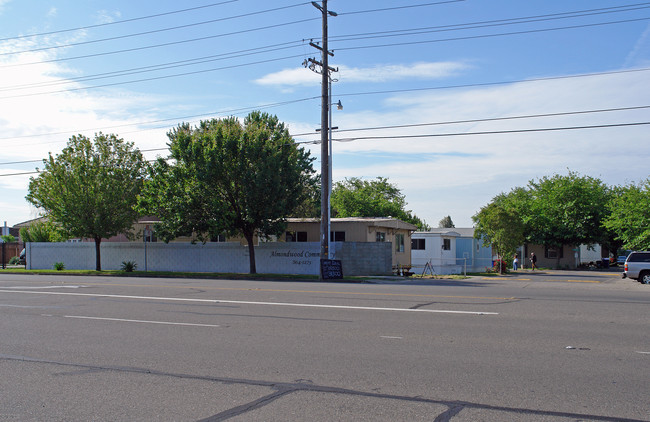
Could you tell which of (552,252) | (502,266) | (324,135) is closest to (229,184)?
(324,135)

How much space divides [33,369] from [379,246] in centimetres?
2502

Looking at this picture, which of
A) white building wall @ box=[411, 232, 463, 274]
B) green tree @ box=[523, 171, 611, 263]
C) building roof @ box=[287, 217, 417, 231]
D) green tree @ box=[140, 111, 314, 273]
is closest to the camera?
green tree @ box=[140, 111, 314, 273]

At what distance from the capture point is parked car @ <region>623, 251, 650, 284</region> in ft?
93.9

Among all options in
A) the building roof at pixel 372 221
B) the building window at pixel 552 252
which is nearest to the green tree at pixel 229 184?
the building roof at pixel 372 221

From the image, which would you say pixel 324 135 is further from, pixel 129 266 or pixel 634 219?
pixel 634 219

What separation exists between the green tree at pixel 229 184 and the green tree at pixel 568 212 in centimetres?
3020

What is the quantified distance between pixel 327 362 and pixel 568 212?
48.7m

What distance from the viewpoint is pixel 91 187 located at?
35219 mm

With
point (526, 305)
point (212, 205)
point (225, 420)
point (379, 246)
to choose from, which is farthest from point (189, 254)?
point (225, 420)

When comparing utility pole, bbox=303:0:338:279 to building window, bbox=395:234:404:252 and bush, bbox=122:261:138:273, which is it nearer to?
building window, bbox=395:234:404:252

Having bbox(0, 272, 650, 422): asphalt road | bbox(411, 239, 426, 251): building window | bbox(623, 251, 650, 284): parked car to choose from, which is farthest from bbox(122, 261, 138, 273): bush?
bbox(623, 251, 650, 284): parked car

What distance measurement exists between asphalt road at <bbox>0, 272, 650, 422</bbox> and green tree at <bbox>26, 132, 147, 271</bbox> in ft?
70.6

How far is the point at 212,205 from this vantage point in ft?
97.6

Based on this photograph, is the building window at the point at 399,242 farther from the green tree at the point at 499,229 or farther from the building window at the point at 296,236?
the green tree at the point at 499,229
